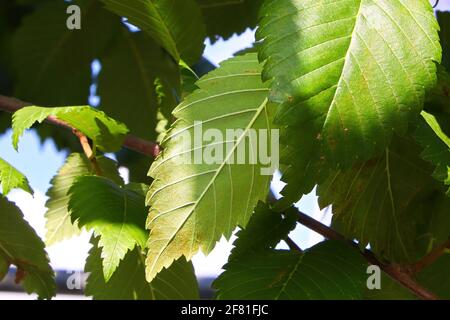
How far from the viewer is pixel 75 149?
4.34 ft

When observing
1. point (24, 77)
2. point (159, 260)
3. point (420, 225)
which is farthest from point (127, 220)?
point (24, 77)

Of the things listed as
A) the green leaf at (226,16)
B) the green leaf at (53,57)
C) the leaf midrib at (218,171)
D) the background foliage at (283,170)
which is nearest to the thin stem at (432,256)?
the background foliage at (283,170)

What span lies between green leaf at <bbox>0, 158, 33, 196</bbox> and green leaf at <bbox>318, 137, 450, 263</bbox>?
0.28 metres

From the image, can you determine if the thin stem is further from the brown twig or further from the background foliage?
the brown twig

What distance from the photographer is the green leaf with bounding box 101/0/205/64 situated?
77 cm

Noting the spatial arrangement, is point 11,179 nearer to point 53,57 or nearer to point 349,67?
point 349,67

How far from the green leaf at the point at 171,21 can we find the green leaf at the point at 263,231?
173 millimetres

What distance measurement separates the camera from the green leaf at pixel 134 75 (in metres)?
1.23

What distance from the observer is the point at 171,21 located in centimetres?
79

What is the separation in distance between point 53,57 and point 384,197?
73 centimetres

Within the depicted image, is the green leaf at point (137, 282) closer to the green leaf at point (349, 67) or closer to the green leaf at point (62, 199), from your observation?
the green leaf at point (62, 199)

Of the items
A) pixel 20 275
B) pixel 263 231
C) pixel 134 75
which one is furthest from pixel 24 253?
pixel 134 75

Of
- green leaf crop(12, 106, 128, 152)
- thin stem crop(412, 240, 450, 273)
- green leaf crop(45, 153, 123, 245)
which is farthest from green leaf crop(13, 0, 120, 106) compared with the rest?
thin stem crop(412, 240, 450, 273)

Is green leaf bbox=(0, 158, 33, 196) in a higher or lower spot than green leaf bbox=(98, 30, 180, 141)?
lower
